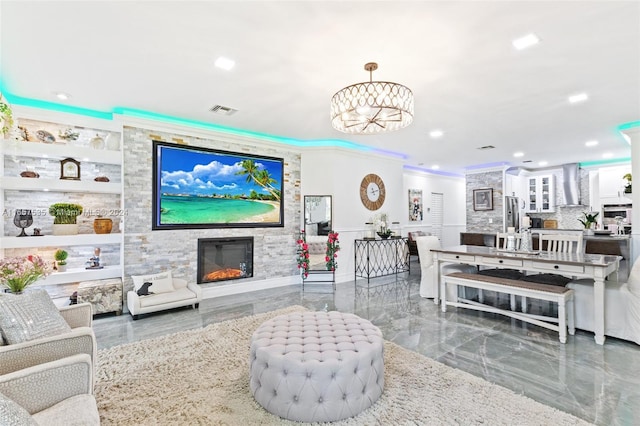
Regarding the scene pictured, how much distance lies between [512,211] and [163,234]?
9.09 m

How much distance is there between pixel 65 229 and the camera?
4.09m

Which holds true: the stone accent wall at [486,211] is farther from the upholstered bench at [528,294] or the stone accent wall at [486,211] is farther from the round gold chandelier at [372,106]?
the round gold chandelier at [372,106]

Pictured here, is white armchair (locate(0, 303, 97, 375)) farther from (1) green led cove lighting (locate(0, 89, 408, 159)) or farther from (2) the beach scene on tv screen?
(1) green led cove lighting (locate(0, 89, 408, 159))

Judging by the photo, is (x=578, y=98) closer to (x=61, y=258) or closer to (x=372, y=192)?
(x=372, y=192)

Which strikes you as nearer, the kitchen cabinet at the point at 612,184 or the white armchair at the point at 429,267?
the white armchair at the point at 429,267

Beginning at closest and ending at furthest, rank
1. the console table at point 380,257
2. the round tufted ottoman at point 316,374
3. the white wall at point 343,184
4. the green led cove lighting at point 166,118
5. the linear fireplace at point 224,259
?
the round tufted ottoman at point 316,374
the green led cove lighting at point 166,118
the linear fireplace at point 224,259
the white wall at point 343,184
the console table at point 380,257

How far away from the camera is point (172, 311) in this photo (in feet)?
14.3

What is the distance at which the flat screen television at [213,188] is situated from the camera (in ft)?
15.5

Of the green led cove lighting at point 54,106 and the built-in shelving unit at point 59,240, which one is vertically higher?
the green led cove lighting at point 54,106

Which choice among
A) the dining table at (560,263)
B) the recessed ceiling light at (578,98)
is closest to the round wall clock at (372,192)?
the dining table at (560,263)

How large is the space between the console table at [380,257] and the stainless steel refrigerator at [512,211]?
3440 millimetres

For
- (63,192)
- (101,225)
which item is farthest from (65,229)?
(63,192)

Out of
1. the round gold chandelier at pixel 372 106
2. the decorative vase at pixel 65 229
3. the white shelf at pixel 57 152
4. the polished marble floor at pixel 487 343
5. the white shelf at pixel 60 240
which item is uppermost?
the round gold chandelier at pixel 372 106

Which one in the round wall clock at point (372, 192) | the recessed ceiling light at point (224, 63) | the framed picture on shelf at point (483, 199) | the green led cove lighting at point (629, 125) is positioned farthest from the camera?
the framed picture on shelf at point (483, 199)
